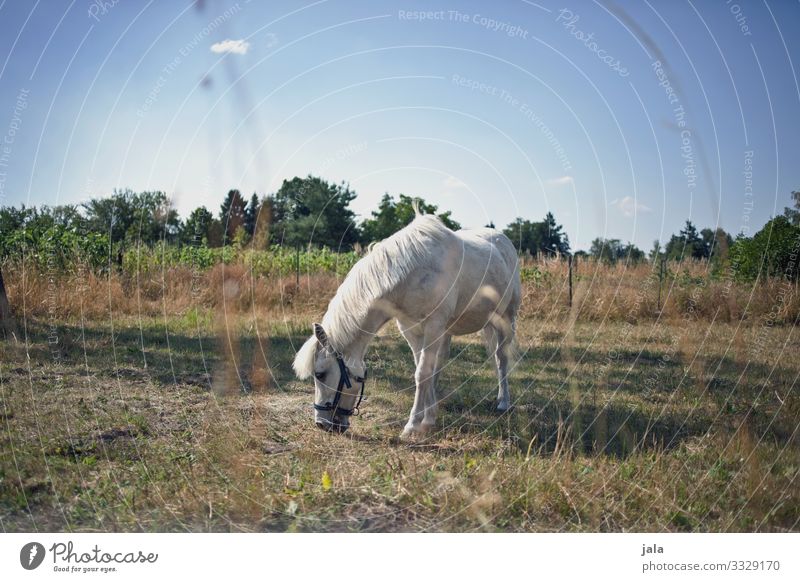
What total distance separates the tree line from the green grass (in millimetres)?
1869

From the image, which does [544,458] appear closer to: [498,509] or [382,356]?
[498,509]

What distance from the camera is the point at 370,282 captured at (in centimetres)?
571

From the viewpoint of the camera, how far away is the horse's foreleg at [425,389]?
5973 millimetres

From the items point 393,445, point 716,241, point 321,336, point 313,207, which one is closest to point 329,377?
point 321,336

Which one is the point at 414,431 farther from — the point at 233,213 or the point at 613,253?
the point at 613,253

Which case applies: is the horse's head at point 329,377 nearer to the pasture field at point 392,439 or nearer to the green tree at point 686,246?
the pasture field at point 392,439

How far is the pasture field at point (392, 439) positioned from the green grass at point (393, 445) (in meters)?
0.02

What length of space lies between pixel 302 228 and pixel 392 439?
7.00 meters

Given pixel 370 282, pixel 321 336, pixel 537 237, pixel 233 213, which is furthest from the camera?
pixel 537 237

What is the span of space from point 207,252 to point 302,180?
347 inches

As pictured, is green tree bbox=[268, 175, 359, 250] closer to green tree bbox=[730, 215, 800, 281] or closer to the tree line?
the tree line

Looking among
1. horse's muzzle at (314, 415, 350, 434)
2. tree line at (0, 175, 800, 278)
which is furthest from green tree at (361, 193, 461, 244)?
horse's muzzle at (314, 415, 350, 434)

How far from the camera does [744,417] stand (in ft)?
20.4

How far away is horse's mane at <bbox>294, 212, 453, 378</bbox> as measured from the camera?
562 cm
